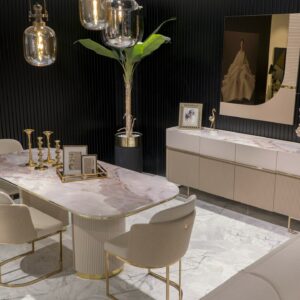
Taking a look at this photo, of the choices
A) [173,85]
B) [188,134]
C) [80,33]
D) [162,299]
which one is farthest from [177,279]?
[80,33]

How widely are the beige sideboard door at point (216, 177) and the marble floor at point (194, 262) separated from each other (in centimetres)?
22

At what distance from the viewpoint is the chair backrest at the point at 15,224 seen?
9.48 feet

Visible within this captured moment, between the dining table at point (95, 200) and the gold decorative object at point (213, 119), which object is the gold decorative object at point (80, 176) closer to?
the dining table at point (95, 200)

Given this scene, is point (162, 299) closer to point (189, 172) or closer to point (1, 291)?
point (1, 291)

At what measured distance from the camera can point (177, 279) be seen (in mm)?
3318

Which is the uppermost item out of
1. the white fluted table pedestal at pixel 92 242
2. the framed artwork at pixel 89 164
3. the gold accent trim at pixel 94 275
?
the framed artwork at pixel 89 164

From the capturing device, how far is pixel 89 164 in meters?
3.46

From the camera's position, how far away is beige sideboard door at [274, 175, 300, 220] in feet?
13.4

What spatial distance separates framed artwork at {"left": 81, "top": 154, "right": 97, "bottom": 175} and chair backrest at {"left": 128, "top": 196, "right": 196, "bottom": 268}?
0.94 meters

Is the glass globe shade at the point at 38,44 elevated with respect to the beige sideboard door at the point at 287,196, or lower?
elevated

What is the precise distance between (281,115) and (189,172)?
4.00ft

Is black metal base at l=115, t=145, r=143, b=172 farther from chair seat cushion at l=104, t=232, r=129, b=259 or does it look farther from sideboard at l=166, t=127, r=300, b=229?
chair seat cushion at l=104, t=232, r=129, b=259

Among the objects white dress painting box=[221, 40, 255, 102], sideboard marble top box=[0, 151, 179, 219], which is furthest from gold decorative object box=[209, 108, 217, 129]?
sideboard marble top box=[0, 151, 179, 219]

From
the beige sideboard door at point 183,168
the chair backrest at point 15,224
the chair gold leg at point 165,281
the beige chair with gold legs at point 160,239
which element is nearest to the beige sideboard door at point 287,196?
the beige sideboard door at point 183,168
